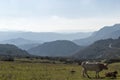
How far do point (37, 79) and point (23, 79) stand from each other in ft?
5.57

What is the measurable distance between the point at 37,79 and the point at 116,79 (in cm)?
932

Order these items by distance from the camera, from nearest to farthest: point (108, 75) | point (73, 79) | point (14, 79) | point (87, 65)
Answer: point (14, 79), point (73, 79), point (108, 75), point (87, 65)

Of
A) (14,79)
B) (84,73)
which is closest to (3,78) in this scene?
(14,79)

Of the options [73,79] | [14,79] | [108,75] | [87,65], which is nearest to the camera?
[14,79]

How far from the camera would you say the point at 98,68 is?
4053cm

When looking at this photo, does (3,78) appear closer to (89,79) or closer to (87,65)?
(89,79)

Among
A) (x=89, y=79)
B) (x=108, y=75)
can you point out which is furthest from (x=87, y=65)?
(x=89, y=79)

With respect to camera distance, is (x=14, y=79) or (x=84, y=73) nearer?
(x=14, y=79)

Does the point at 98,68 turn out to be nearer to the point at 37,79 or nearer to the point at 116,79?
the point at 116,79

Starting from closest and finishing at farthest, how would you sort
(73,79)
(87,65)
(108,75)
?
(73,79) → (108,75) → (87,65)

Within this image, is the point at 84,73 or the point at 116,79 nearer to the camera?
the point at 116,79

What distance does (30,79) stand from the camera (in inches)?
1312

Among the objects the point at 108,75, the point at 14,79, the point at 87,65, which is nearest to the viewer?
the point at 14,79

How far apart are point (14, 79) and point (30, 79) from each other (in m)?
1.80
